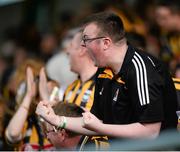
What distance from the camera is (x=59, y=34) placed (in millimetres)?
11133

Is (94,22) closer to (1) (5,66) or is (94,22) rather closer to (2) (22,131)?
(2) (22,131)

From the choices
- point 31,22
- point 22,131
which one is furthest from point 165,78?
point 31,22

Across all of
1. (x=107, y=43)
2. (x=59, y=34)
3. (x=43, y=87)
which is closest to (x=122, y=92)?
(x=107, y=43)

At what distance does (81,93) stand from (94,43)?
1.34 m

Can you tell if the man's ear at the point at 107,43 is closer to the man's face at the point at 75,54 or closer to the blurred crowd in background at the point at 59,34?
the blurred crowd in background at the point at 59,34

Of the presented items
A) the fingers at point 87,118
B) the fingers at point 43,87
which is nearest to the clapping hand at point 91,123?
the fingers at point 87,118

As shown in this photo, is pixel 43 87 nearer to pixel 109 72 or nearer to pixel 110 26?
pixel 109 72

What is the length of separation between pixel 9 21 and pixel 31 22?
46.6 inches

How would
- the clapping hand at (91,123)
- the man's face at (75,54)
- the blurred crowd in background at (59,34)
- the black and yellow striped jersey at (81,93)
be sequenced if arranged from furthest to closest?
the blurred crowd in background at (59,34) → the man's face at (75,54) → the black and yellow striped jersey at (81,93) → the clapping hand at (91,123)

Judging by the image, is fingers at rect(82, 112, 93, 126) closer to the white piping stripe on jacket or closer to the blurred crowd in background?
the white piping stripe on jacket

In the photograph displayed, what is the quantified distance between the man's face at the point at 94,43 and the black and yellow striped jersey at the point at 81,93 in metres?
1.15

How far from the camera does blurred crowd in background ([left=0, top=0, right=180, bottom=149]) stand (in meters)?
7.54

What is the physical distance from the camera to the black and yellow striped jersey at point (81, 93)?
19.5ft

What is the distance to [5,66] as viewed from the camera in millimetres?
10664
